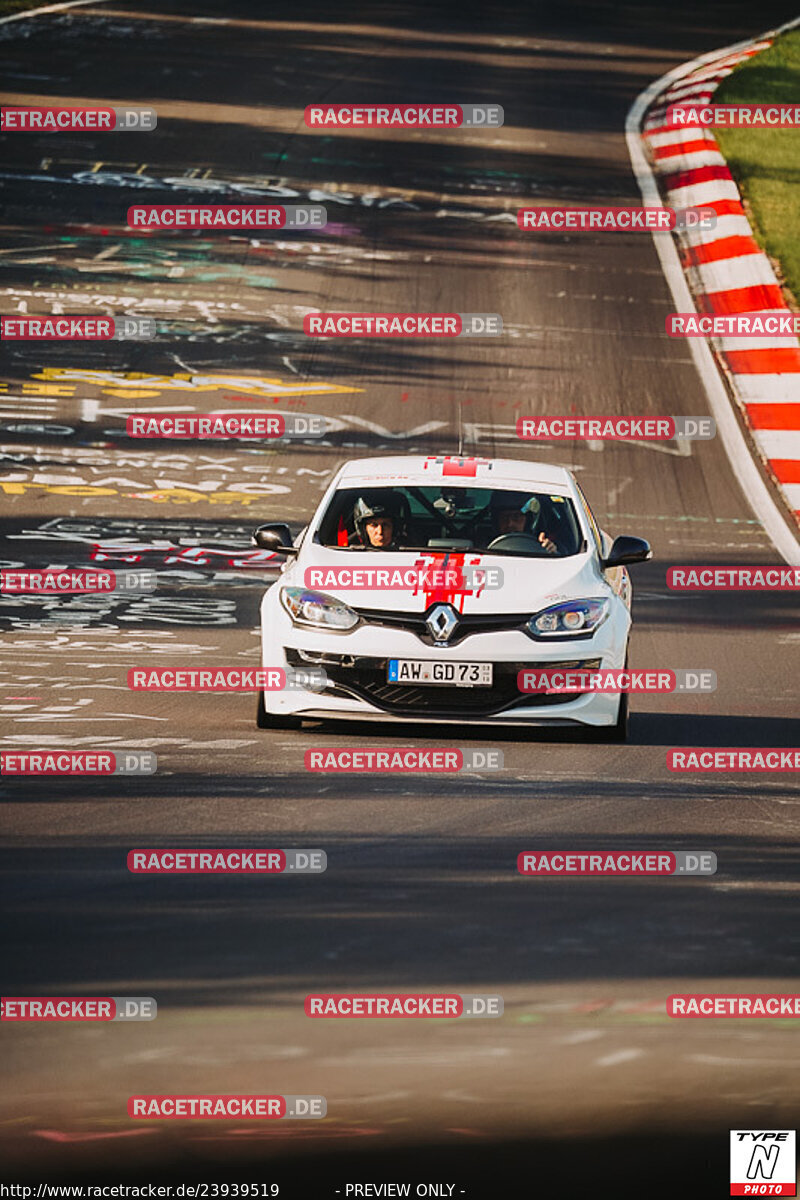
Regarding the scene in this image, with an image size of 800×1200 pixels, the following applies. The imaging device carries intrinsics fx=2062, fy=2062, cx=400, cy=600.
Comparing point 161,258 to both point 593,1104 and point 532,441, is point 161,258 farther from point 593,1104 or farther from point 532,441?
point 593,1104

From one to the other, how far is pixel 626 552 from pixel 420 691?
1.58 metres

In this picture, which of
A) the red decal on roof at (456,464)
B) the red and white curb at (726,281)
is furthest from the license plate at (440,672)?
the red and white curb at (726,281)

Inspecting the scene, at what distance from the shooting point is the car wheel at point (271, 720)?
34.0 feet

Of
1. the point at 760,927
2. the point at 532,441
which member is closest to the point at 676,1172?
the point at 760,927

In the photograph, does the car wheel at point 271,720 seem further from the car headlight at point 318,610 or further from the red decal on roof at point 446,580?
the red decal on roof at point 446,580

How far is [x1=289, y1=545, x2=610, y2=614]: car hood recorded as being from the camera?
403 inches

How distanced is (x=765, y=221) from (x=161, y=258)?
7.92 meters

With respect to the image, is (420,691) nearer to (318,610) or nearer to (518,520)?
(318,610)

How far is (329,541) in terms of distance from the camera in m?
11.2

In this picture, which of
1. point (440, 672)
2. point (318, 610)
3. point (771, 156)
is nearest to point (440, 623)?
point (440, 672)

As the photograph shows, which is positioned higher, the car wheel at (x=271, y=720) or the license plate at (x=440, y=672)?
the license plate at (x=440, y=672)

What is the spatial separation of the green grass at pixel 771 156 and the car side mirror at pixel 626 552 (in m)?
14.1

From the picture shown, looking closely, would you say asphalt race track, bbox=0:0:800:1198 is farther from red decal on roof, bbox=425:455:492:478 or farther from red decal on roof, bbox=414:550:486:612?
red decal on roof, bbox=425:455:492:478

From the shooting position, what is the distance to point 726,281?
84.3ft
